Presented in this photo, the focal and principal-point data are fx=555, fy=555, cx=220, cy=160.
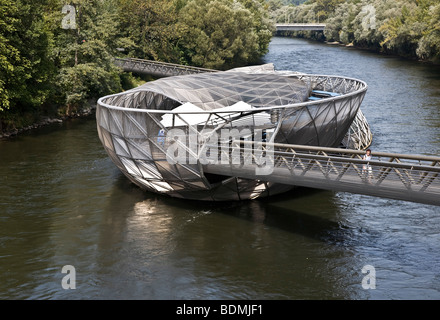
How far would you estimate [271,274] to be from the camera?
64.4ft

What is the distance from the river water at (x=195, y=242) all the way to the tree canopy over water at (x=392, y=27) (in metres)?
50.7

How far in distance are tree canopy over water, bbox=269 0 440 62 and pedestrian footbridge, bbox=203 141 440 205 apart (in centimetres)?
5133

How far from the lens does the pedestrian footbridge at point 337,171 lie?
64.6 feet

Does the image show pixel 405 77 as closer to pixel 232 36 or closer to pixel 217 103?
pixel 232 36

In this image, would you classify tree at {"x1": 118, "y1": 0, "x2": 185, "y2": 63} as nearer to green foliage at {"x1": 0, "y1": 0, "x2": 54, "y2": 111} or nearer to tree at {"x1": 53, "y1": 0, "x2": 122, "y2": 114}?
tree at {"x1": 53, "y1": 0, "x2": 122, "y2": 114}

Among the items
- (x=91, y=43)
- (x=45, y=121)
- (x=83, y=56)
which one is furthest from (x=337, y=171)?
(x=83, y=56)

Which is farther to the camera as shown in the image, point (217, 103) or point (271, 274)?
point (217, 103)

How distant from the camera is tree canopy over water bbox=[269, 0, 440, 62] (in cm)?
7312

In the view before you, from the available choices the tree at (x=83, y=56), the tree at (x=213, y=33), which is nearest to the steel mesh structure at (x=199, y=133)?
the tree at (x=83, y=56)

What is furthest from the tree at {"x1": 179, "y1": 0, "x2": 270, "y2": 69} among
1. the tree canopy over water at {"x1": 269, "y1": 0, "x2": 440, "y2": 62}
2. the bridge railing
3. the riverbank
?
the tree canopy over water at {"x1": 269, "y1": 0, "x2": 440, "y2": 62}

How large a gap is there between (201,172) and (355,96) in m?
9.43
